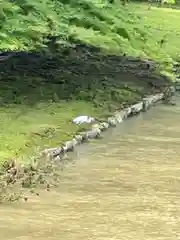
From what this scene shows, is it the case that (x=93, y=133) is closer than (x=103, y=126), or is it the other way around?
(x=93, y=133)

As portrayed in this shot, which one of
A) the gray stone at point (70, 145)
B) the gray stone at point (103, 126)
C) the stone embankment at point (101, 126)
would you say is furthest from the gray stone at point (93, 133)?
the gray stone at point (70, 145)

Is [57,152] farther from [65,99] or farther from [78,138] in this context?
[65,99]

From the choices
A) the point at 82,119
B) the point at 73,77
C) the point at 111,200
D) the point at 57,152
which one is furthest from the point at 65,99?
the point at 111,200

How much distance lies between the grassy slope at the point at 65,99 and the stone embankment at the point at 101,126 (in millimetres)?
189

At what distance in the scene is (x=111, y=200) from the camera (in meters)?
8.75

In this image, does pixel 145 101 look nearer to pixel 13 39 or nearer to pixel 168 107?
pixel 168 107

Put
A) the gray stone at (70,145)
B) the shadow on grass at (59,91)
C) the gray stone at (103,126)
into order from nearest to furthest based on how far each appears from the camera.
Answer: the gray stone at (70,145), the shadow on grass at (59,91), the gray stone at (103,126)

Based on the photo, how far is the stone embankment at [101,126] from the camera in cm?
1063

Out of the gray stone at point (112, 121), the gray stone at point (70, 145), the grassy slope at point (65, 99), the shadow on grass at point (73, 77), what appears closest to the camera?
the gray stone at point (70, 145)

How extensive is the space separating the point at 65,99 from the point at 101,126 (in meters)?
1.90

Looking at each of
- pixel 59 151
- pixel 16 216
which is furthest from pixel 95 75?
pixel 16 216

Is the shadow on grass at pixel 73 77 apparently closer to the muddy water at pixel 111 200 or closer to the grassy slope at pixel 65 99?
the grassy slope at pixel 65 99

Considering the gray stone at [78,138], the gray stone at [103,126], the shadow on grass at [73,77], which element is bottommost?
the shadow on grass at [73,77]

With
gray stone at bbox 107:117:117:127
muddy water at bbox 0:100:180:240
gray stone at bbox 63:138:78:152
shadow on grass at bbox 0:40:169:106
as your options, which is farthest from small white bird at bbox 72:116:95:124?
shadow on grass at bbox 0:40:169:106
